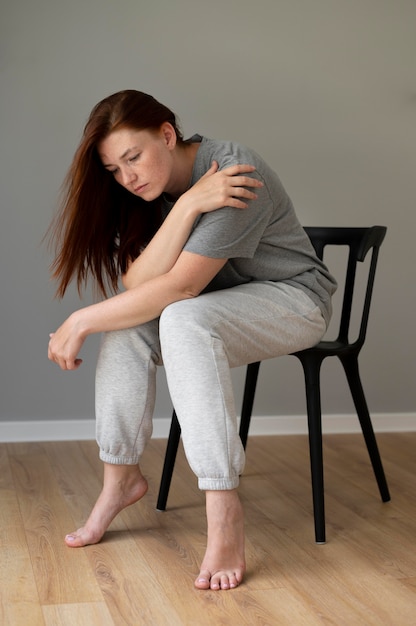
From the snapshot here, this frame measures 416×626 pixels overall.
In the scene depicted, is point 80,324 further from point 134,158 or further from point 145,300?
point 134,158

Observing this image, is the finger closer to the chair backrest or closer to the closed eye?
the closed eye

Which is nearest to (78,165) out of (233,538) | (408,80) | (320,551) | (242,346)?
(242,346)

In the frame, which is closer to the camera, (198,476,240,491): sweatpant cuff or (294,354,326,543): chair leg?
(198,476,240,491): sweatpant cuff

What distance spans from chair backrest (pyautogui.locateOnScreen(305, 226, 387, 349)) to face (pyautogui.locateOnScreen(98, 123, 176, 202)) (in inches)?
23.0

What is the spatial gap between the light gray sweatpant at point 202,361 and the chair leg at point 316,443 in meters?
0.09

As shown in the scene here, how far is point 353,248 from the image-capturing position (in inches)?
86.4

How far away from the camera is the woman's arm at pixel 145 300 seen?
1.69m

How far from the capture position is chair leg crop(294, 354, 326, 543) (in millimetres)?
1852

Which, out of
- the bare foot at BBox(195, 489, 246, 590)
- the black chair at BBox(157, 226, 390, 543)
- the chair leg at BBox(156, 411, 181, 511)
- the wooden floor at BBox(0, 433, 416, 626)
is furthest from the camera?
the chair leg at BBox(156, 411, 181, 511)

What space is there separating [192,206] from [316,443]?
0.60 meters

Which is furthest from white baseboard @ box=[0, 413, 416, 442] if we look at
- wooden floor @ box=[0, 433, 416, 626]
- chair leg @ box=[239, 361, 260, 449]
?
chair leg @ box=[239, 361, 260, 449]

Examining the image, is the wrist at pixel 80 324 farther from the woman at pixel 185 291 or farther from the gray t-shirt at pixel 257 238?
the gray t-shirt at pixel 257 238

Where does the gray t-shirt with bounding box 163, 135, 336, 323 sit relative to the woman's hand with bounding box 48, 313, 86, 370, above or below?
above

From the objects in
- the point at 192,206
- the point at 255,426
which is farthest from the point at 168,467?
the point at 255,426
